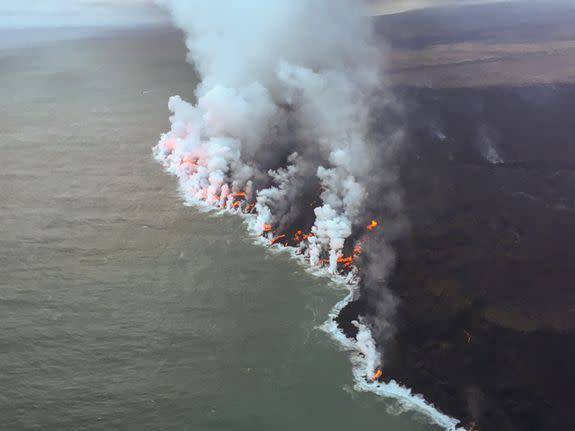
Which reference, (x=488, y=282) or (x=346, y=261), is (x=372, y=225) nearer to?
(x=346, y=261)

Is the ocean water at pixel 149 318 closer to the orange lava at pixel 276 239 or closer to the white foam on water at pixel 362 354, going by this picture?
the white foam on water at pixel 362 354

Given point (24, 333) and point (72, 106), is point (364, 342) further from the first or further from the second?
point (72, 106)

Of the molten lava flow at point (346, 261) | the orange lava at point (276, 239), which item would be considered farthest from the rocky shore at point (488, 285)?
the orange lava at point (276, 239)

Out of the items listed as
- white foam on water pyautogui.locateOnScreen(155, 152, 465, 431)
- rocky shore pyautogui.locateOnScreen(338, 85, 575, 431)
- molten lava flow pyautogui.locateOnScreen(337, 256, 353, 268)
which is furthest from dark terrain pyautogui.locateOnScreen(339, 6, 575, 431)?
molten lava flow pyautogui.locateOnScreen(337, 256, 353, 268)

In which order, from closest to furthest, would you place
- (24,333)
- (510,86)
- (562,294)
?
(562,294)
(24,333)
(510,86)

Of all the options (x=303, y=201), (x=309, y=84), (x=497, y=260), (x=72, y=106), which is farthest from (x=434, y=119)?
(x=72, y=106)

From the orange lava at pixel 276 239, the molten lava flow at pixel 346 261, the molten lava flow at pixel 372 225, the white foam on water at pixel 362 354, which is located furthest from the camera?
the orange lava at pixel 276 239
